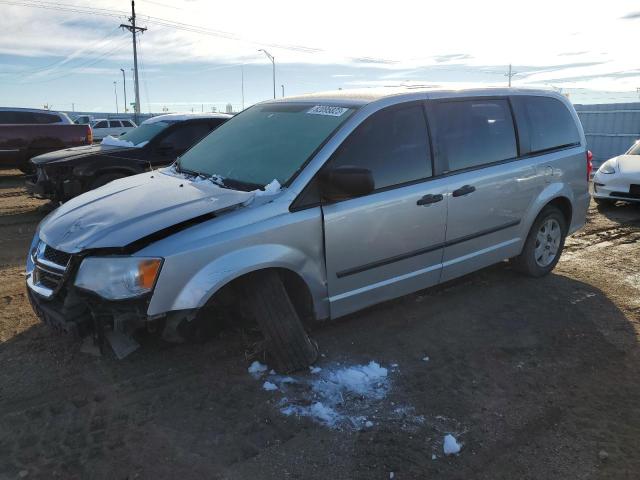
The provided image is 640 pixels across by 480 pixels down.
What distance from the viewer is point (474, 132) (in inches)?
174

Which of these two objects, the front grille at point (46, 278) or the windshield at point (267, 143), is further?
the windshield at point (267, 143)

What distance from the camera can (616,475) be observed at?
258 centimetres

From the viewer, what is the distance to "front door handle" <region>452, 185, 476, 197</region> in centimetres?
414

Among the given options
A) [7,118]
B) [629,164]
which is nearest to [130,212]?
[629,164]

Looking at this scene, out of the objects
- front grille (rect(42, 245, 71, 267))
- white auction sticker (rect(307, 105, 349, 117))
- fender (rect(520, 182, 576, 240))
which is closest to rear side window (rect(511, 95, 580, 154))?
fender (rect(520, 182, 576, 240))

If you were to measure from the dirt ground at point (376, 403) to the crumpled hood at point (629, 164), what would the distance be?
511 centimetres

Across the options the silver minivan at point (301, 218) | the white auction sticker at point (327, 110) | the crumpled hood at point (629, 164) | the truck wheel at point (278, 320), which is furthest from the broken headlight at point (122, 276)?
the crumpled hood at point (629, 164)

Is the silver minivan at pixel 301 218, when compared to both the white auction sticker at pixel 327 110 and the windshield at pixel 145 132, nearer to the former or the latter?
the white auction sticker at pixel 327 110

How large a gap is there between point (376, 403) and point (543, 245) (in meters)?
3.02

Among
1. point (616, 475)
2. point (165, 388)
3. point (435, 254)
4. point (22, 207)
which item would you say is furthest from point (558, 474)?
point (22, 207)

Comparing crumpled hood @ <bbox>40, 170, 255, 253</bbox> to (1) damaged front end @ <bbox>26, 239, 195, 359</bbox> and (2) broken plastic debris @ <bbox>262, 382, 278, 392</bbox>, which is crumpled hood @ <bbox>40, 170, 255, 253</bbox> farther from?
(2) broken plastic debris @ <bbox>262, 382, 278, 392</bbox>

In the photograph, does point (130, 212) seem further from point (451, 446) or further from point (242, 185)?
point (451, 446)

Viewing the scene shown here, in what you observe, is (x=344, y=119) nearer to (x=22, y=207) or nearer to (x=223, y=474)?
(x=223, y=474)

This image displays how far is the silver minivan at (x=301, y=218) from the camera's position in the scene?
3027 millimetres
